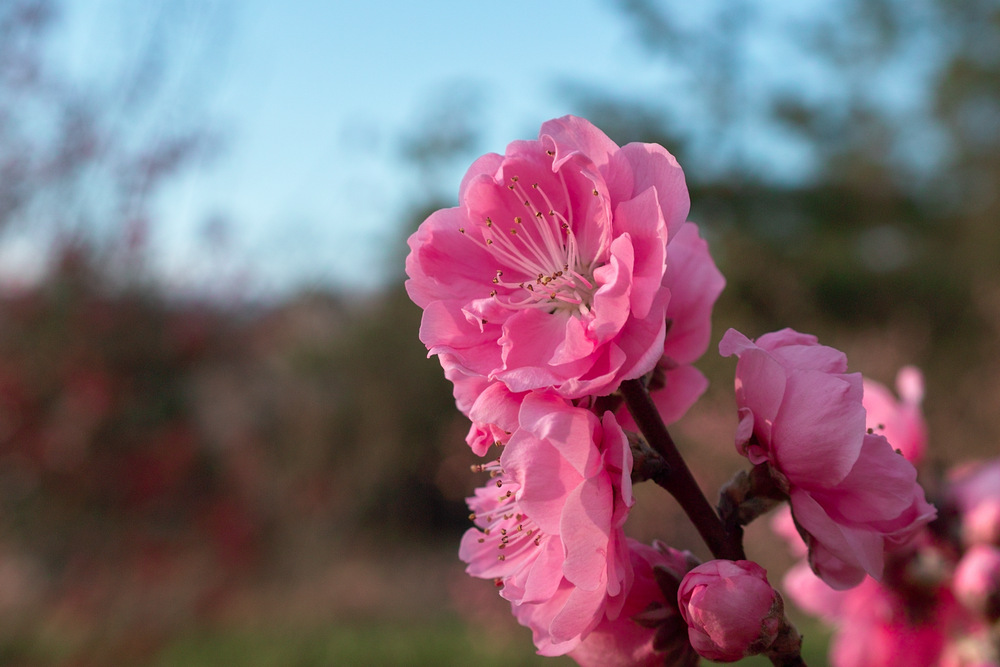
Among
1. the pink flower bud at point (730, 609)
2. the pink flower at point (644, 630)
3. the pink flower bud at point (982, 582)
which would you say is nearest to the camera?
the pink flower bud at point (730, 609)

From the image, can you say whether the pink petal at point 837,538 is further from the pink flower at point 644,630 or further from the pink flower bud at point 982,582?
the pink flower bud at point 982,582

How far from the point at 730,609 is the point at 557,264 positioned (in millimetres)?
400

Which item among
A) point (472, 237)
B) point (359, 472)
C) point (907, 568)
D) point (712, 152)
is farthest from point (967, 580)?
point (712, 152)

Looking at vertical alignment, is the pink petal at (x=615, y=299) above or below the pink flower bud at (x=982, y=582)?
above

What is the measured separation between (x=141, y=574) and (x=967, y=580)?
5.32 metres

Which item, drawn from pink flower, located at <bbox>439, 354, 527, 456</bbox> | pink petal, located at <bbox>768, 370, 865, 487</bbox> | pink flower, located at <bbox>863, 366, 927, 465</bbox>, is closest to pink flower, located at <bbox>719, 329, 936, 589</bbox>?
pink petal, located at <bbox>768, 370, 865, 487</bbox>

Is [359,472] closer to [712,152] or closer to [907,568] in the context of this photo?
[712,152]

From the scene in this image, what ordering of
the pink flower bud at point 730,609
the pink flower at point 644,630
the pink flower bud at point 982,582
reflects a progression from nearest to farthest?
the pink flower bud at point 730,609 → the pink flower at point 644,630 → the pink flower bud at point 982,582

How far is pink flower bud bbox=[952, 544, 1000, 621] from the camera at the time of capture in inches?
41.2

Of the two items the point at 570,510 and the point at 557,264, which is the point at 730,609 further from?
the point at 557,264

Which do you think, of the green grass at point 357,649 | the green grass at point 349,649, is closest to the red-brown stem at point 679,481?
the green grass at point 357,649

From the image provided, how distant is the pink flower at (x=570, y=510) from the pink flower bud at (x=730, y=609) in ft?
0.22

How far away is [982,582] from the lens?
1052 millimetres

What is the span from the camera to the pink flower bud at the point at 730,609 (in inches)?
25.9
